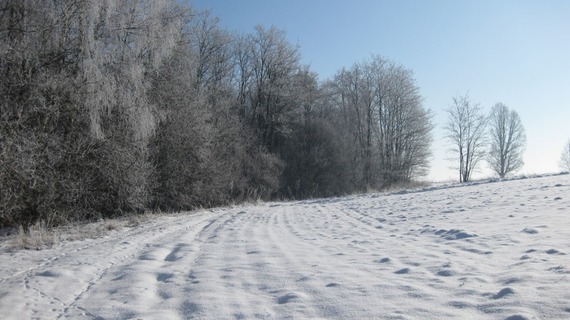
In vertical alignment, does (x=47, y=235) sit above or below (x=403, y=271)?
below

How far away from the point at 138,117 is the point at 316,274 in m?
10.9

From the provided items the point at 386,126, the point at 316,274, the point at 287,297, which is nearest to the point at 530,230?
the point at 316,274

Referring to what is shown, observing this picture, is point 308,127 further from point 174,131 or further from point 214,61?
point 174,131

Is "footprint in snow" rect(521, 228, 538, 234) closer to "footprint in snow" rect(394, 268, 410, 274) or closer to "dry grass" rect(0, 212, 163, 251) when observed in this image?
"footprint in snow" rect(394, 268, 410, 274)

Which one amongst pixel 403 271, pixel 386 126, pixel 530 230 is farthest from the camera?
pixel 386 126

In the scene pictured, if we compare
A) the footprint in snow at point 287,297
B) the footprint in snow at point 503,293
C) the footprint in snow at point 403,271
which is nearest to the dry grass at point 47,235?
the footprint in snow at point 287,297

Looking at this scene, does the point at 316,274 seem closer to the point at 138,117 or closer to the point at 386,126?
the point at 138,117

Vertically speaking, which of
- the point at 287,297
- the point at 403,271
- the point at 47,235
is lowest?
the point at 47,235

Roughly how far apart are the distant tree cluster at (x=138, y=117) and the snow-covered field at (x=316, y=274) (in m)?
4.66

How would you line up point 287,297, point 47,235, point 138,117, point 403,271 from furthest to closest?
point 138,117 < point 47,235 < point 403,271 < point 287,297

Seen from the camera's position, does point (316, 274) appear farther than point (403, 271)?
Yes

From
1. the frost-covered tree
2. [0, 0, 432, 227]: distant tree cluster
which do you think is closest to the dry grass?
[0, 0, 432, 227]: distant tree cluster

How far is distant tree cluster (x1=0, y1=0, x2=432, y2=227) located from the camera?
11.1 meters

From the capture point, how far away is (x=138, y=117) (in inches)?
545
